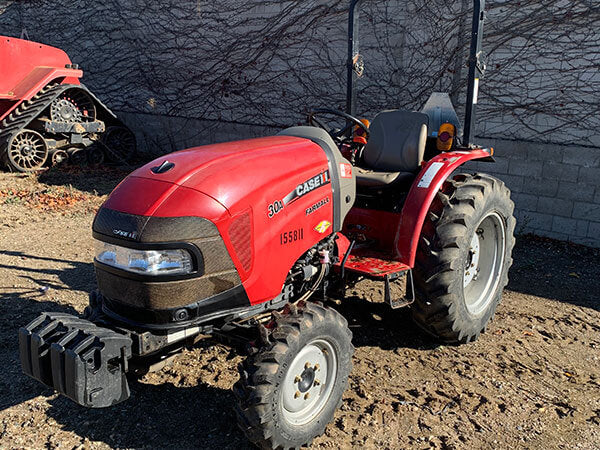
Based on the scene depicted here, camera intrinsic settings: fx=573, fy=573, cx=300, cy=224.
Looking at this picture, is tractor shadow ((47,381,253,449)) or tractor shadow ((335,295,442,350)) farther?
tractor shadow ((335,295,442,350))

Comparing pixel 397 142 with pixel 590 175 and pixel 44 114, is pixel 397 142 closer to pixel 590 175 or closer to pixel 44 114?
pixel 590 175

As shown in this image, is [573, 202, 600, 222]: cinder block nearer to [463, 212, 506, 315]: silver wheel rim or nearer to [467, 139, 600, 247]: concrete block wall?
[467, 139, 600, 247]: concrete block wall

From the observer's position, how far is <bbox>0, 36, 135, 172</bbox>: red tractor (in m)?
8.10

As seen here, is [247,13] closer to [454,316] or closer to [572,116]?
[572,116]

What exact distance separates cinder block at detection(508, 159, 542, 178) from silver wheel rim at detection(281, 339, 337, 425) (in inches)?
165

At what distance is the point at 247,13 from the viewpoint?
27.7ft

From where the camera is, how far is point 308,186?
2.73m

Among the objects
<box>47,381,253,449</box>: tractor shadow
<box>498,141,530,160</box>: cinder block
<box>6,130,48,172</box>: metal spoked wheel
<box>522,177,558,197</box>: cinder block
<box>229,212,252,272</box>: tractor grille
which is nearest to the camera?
<box>229,212,252,272</box>: tractor grille

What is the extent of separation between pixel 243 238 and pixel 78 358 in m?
0.78

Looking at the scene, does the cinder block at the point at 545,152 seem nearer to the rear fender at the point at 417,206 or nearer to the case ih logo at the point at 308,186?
the rear fender at the point at 417,206

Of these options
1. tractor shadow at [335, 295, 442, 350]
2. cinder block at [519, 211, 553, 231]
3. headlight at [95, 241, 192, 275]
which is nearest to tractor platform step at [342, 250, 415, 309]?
tractor shadow at [335, 295, 442, 350]

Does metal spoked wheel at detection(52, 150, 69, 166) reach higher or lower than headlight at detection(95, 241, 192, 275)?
lower

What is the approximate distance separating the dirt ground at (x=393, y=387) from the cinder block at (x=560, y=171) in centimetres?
141

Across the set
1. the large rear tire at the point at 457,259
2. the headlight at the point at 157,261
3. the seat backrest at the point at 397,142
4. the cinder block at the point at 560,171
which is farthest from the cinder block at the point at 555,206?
the headlight at the point at 157,261
